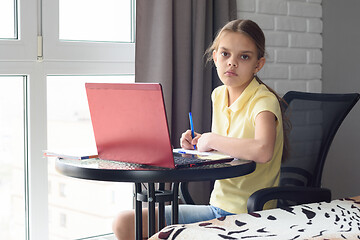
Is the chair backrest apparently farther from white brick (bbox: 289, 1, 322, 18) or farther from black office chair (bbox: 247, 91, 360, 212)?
white brick (bbox: 289, 1, 322, 18)

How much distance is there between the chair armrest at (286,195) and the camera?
1623mm

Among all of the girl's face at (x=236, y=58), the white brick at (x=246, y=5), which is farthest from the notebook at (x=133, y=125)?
the white brick at (x=246, y=5)

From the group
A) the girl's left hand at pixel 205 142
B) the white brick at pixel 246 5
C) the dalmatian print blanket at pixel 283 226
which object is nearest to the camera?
the dalmatian print blanket at pixel 283 226

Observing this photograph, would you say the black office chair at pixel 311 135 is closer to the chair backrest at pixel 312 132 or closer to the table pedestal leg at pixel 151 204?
the chair backrest at pixel 312 132

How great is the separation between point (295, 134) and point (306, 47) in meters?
1.03

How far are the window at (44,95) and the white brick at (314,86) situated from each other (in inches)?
41.9

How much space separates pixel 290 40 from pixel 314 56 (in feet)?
0.70

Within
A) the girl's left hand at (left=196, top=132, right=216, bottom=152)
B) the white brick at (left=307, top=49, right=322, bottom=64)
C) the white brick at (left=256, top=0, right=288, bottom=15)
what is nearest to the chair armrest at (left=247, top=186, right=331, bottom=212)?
the girl's left hand at (left=196, top=132, right=216, bottom=152)

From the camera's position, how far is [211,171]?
1.47m

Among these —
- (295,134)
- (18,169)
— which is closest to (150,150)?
(295,134)

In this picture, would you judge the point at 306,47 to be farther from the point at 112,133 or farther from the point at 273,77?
the point at 112,133

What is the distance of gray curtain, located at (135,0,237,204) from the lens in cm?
239

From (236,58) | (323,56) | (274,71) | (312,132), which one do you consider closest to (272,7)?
(274,71)

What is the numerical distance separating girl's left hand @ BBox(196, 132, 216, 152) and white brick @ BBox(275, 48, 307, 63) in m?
1.32
